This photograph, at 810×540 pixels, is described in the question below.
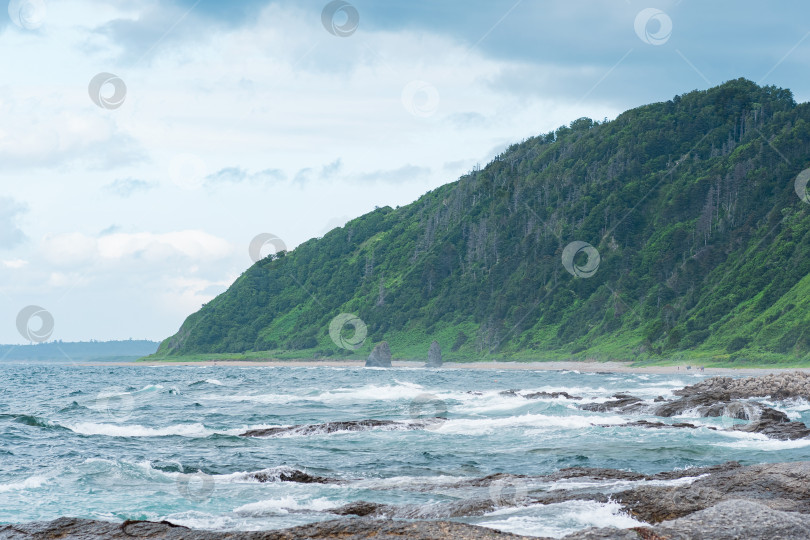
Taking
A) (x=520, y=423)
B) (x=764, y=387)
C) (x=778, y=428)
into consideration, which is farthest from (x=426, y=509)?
(x=764, y=387)

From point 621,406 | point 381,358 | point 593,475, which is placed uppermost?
point 381,358

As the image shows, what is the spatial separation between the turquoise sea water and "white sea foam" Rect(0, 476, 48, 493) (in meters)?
0.06

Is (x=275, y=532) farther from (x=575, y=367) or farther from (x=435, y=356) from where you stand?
(x=435, y=356)

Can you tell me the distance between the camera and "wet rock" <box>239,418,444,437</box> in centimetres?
3666

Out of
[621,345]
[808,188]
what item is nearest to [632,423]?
[621,345]

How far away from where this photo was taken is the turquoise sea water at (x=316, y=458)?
60.0 feet

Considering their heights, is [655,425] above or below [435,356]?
below

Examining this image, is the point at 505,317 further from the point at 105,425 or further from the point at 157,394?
the point at 105,425

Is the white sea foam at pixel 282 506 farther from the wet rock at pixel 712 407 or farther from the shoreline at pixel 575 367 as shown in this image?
the shoreline at pixel 575 367

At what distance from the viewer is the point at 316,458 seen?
28.6m

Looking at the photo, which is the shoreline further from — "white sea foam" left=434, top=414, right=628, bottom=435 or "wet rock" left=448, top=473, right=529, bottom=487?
"wet rock" left=448, top=473, right=529, bottom=487

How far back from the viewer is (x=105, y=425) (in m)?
41.0

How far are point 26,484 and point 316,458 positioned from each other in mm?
9896

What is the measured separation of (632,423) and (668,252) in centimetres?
14062
